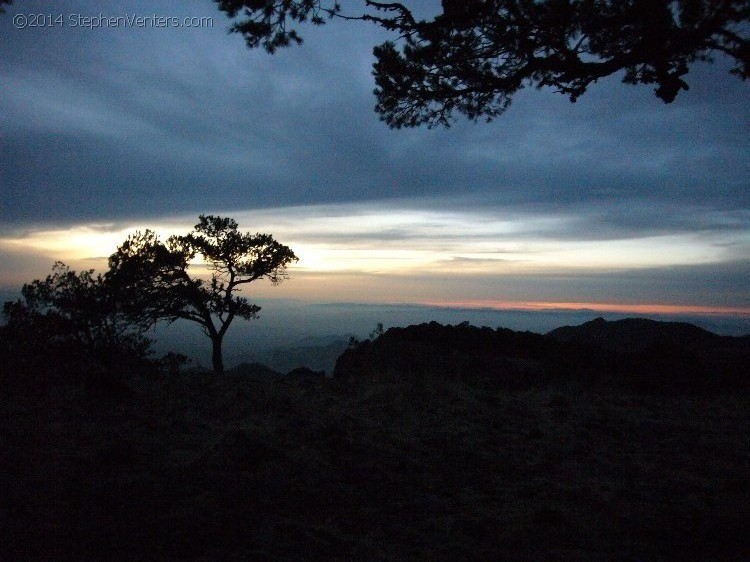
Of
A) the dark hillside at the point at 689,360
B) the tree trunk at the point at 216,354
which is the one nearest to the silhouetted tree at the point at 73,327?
the tree trunk at the point at 216,354

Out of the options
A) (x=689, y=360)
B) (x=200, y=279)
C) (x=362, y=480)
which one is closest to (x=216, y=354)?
(x=200, y=279)

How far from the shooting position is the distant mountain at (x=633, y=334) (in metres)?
19.0

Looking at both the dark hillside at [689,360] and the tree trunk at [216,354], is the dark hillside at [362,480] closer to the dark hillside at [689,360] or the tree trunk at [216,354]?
the dark hillside at [689,360]

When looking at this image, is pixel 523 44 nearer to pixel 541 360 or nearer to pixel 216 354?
pixel 541 360

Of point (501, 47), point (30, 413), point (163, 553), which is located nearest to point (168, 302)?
point (30, 413)

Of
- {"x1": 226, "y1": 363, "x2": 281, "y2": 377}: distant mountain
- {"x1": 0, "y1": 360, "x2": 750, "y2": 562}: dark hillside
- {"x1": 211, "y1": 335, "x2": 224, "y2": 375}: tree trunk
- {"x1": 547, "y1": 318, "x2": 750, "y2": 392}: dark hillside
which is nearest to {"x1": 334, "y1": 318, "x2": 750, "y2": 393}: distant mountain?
{"x1": 547, "y1": 318, "x2": 750, "y2": 392}: dark hillside

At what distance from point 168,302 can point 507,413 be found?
591 inches

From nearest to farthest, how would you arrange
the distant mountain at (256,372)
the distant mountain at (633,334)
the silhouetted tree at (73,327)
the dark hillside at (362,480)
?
the dark hillside at (362,480)
the silhouetted tree at (73,327)
the distant mountain at (256,372)
the distant mountain at (633,334)

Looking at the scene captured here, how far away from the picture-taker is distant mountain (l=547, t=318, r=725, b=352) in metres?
19.0

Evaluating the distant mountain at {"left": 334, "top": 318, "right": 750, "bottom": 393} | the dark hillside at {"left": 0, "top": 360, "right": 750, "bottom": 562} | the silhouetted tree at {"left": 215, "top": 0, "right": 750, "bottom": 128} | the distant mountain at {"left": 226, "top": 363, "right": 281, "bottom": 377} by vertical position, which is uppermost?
the silhouetted tree at {"left": 215, "top": 0, "right": 750, "bottom": 128}

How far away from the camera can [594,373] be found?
1377cm

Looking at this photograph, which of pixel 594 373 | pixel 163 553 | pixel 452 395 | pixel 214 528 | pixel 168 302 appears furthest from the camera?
pixel 168 302

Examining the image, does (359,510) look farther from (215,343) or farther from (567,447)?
(215,343)

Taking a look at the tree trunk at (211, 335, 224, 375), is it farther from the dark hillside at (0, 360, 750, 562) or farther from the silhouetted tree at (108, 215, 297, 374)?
the dark hillside at (0, 360, 750, 562)
